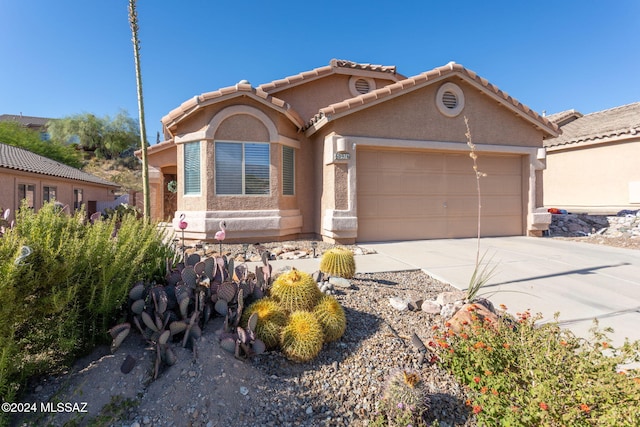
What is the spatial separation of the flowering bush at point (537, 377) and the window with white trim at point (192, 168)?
773 cm

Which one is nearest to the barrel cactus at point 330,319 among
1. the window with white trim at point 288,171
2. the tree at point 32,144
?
the window with white trim at point 288,171

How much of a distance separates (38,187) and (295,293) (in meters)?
21.5

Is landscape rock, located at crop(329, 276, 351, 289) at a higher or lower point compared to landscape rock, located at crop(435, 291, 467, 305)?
higher

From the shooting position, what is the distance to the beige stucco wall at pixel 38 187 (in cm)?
1568

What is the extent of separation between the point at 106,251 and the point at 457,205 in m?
9.40

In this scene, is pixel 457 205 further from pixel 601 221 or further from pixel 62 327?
pixel 62 327

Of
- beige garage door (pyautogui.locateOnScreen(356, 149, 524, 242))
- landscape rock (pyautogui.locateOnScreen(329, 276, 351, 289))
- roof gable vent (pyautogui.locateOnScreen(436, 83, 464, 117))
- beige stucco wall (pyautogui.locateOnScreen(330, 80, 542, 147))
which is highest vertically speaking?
roof gable vent (pyautogui.locateOnScreen(436, 83, 464, 117))

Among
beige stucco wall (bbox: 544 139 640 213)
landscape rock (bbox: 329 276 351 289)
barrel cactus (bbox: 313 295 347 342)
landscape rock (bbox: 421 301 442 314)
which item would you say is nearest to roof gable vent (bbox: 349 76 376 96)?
landscape rock (bbox: 329 276 351 289)

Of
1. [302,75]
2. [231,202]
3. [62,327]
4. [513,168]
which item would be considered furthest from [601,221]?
[62,327]

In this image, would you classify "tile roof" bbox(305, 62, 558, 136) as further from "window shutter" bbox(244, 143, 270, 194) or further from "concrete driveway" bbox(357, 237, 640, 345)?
"concrete driveway" bbox(357, 237, 640, 345)

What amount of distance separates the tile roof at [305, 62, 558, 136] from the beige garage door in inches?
50.9

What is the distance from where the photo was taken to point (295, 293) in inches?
135

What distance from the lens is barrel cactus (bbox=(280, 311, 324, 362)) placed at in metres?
2.91

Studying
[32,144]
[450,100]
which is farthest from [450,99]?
[32,144]
